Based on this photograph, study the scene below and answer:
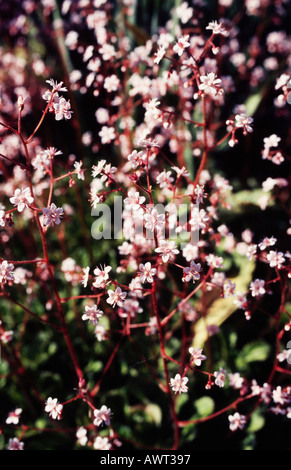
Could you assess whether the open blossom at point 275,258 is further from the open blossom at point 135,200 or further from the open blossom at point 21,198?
the open blossom at point 21,198

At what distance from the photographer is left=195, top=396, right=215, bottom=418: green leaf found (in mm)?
A: 1809

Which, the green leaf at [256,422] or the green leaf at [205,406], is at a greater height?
the green leaf at [205,406]

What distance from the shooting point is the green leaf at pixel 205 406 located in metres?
1.81

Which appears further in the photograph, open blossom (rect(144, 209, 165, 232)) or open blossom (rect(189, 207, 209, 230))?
open blossom (rect(189, 207, 209, 230))

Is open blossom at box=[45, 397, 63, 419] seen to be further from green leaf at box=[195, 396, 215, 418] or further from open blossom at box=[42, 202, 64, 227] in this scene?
green leaf at box=[195, 396, 215, 418]

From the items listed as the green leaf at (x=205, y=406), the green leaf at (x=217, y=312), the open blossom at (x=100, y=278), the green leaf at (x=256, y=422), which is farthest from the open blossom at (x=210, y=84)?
the green leaf at (x=256, y=422)

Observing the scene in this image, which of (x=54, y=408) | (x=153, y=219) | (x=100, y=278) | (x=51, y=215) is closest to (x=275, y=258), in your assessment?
(x=153, y=219)

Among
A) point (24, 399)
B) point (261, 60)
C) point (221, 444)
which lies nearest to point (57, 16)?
point (261, 60)

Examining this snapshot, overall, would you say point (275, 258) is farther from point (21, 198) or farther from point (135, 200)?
point (21, 198)

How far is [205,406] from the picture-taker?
5.98 ft

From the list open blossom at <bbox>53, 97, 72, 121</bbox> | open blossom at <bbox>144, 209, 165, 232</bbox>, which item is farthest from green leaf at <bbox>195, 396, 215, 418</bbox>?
open blossom at <bbox>53, 97, 72, 121</bbox>

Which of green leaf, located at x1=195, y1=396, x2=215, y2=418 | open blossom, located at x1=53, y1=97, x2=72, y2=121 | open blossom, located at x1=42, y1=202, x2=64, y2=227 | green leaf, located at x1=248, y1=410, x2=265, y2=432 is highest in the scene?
open blossom, located at x1=53, y1=97, x2=72, y2=121

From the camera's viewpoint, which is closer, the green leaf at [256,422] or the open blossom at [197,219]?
the open blossom at [197,219]

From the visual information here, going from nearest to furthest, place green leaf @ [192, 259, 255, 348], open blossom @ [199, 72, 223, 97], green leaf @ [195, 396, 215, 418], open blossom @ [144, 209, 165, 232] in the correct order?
open blossom @ [144, 209, 165, 232] → open blossom @ [199, 72, 223, 97] → green leaf @ [195, 396, 215, 418] → green leaf @ [192, 259, 255, 348]
